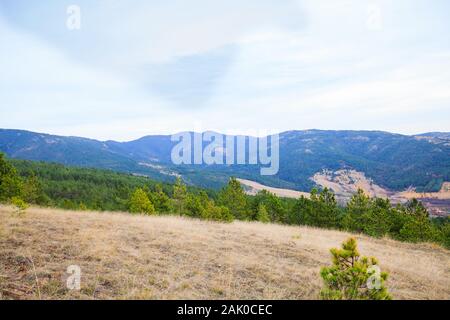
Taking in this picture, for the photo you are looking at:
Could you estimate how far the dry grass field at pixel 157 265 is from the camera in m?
6.71

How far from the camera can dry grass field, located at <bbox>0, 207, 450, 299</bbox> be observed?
22.0 ft

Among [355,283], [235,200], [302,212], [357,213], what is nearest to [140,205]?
[235,200]

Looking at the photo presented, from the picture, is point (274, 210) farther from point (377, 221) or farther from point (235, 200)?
point (377, 221)

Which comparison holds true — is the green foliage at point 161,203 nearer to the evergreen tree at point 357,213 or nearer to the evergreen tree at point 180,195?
the evergreen tree at point 180,195

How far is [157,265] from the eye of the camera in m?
8.61

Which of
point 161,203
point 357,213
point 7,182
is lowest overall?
point 357,213

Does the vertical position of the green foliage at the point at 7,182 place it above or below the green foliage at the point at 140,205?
above

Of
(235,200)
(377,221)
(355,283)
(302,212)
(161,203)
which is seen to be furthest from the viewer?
(161,203)

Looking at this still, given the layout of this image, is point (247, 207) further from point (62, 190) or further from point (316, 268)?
point (62, 190)

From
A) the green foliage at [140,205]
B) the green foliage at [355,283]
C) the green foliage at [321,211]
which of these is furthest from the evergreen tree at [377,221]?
the green foliage at [355,283]

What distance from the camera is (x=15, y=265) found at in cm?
756

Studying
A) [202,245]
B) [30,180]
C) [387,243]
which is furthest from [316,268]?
[30,180]

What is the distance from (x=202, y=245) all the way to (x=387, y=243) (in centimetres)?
1487

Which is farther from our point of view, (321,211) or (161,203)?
(161,203)
